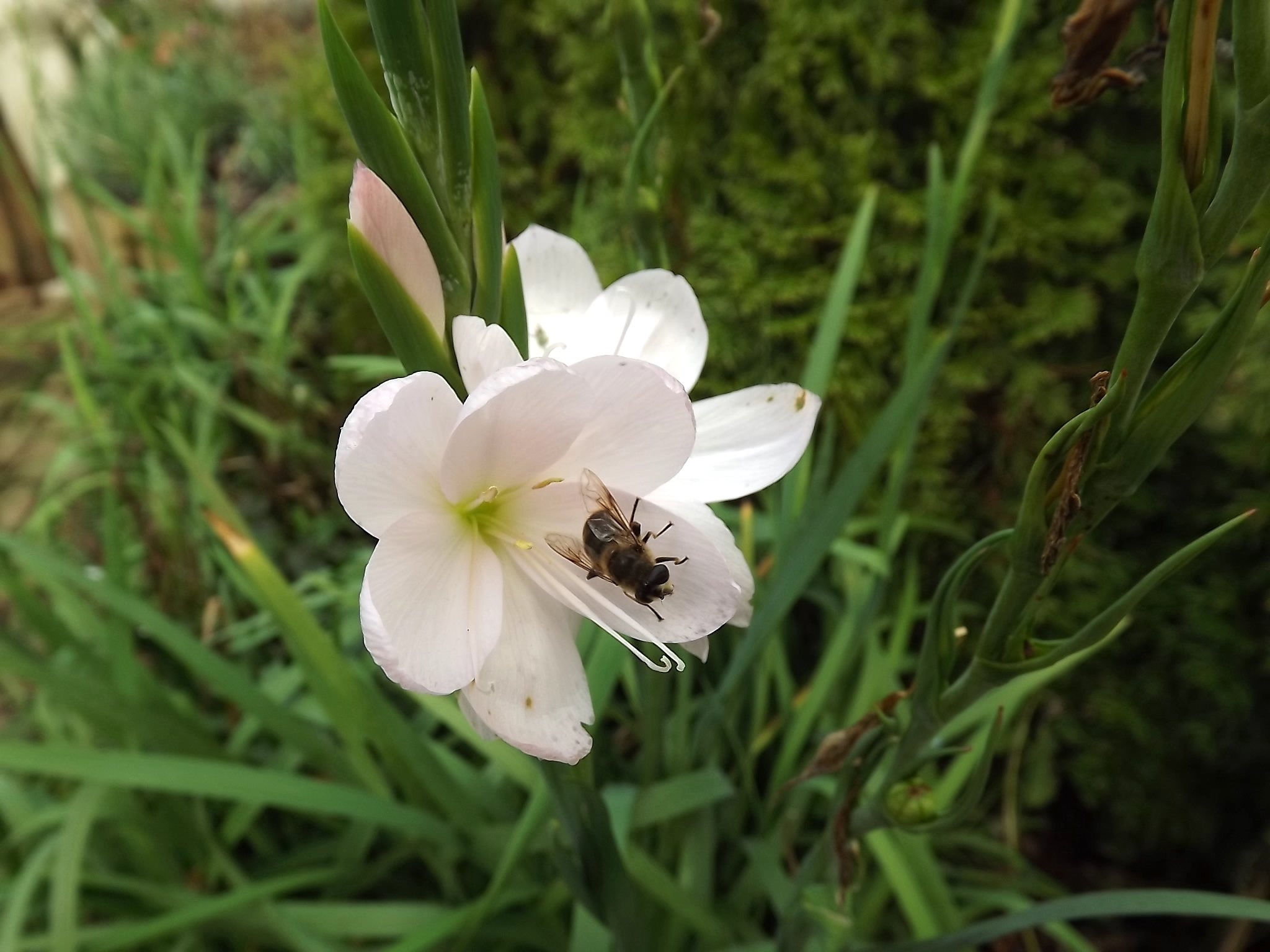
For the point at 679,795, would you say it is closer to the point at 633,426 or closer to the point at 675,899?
the point at 675,899

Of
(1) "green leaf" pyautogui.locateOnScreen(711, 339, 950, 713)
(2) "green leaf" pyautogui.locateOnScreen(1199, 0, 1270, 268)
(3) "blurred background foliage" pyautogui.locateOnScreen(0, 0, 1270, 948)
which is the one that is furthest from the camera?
(3) "blurred background foliage" pyautogui.locateOnScreen(0, 0, 1270, 948)

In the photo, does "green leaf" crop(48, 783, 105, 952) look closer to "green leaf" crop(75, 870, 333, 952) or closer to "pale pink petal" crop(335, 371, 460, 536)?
"green leaf" crop(75, 870, 333, 952)

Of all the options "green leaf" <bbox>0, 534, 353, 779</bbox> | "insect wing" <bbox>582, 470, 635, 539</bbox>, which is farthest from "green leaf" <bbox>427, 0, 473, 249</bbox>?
"green leaf" <bbox>0, 534, 353, 779</bbox>

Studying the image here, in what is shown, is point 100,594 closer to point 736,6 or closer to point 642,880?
point 642,880

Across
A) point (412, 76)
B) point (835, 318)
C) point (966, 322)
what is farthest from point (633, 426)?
point (966, 322)

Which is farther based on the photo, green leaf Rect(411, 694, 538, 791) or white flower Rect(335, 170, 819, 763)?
green leaf Rect(411, 694, 538, 791)

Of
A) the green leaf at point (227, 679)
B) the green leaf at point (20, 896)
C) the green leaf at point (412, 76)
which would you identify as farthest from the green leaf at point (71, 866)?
the green leaf at point (412, 76)
